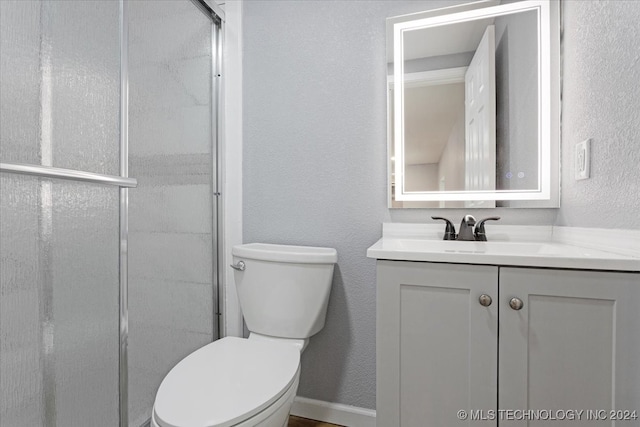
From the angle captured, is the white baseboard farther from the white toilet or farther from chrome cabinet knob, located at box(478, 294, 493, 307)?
chrome cabinet knob, located at box(478, 294, 493, 307)

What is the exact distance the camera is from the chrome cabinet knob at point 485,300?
83cm

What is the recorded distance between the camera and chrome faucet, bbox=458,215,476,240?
47.9 inches

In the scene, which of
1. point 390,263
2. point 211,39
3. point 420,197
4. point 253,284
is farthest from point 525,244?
point 211,39

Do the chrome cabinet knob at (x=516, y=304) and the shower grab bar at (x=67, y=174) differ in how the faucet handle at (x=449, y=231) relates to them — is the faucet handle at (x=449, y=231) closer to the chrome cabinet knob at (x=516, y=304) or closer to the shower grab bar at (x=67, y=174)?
the chrome cabinet knob at (x=516, y=304)

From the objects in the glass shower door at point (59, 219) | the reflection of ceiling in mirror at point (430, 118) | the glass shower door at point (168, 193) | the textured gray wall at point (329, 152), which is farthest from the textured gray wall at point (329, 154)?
the glass shower door at point (59, 219)

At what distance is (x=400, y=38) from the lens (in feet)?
4.45

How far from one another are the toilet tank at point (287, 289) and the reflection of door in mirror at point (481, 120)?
638 mm

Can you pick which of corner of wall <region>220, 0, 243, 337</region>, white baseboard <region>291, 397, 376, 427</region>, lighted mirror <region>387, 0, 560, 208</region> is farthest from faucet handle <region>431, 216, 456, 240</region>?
corner of wall <region>220, 0, 243, 337</region>

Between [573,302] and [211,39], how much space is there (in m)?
1.68

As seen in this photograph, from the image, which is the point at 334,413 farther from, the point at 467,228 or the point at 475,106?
the point at 475,106

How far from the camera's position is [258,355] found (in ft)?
3.46

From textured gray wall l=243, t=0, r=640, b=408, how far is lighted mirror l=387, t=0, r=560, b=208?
0.05 m

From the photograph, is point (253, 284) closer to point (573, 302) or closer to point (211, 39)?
point (573, 302)

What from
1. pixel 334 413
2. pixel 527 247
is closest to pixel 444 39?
pixel 527 247
